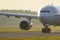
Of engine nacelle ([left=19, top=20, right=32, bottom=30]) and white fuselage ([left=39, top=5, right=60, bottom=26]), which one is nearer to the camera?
white fuselage ([left=39, top=5, right=60, bottom=26])

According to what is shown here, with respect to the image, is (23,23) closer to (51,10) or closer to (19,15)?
(19,15)

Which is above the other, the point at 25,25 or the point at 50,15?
the point at 50,15

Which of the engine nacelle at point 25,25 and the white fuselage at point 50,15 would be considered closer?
the white fuselage at point 50,15

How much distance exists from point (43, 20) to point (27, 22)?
309cm

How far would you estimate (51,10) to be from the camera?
106 ft

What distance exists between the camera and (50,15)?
32.1 metres

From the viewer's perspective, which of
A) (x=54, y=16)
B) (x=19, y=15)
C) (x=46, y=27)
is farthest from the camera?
(x=19, y=15)

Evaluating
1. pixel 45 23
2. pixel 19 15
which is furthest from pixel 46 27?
pixel 19 15

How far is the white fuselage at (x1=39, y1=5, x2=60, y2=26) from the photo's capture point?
105 ft

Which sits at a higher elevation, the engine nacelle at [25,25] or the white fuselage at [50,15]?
the white fuselage at [50,15]

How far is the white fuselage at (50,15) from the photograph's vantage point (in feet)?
105

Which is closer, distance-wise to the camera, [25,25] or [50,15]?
[50,15]

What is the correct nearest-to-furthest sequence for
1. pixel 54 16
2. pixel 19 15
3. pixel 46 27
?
pixel 54 16 < pixel 46 27 < pixel 19 15

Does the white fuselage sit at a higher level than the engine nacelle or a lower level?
higher
